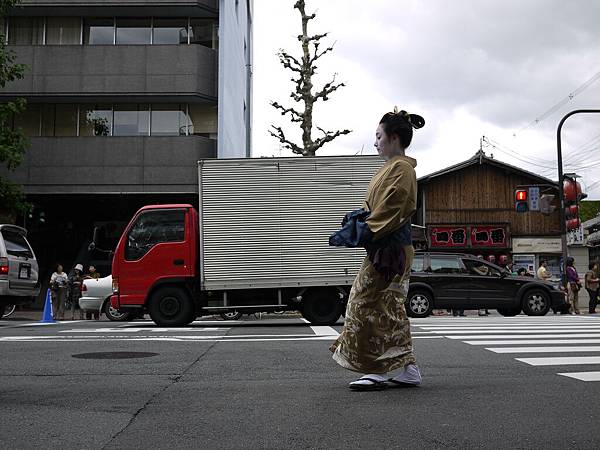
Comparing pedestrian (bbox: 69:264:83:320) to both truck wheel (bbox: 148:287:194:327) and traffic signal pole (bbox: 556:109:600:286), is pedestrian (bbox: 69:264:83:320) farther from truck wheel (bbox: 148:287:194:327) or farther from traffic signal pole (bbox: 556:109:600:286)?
traffic signal pole (bbox: 556:109:600:286)

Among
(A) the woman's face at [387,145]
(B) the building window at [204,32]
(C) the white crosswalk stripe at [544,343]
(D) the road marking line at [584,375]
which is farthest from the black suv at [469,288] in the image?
(B) the building window at [204,32]

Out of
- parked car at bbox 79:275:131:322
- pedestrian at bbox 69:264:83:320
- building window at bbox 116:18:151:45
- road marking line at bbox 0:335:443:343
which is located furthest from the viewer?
building window at bbox 116:18:151:45

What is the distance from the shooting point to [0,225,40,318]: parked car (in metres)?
14.1

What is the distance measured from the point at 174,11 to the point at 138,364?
22.0 m

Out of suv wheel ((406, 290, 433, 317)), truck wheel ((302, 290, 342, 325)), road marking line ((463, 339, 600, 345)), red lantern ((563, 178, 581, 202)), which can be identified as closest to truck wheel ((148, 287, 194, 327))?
truck wheel ((302, 290, 342, 325))

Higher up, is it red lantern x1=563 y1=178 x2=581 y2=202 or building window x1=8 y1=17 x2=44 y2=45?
building window x1=8 y1=17 x2=44 y2=45

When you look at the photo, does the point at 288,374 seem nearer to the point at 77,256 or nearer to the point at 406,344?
the point at 406,344

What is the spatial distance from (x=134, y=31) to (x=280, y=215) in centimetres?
1655

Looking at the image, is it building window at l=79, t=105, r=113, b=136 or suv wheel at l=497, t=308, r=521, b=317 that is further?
building window at l=79, t=105, r=113, b=136

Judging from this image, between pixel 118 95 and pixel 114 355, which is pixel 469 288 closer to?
pixel 114 355

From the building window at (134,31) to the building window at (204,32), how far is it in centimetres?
171

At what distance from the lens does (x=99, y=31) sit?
2598cm

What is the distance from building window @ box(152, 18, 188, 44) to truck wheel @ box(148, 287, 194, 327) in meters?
16.2

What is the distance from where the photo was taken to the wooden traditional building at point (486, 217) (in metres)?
33.9
